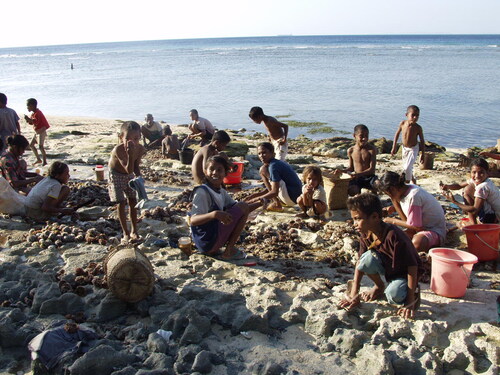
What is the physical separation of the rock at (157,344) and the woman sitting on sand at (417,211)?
2.74 metres

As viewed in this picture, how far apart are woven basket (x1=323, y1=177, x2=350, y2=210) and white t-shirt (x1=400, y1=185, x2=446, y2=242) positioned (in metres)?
2.11

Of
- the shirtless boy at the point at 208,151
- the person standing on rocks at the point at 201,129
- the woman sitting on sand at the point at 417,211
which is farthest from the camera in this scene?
the person standing on rocks at the point at 201,129

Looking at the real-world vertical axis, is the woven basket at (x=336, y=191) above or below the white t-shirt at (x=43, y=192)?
below

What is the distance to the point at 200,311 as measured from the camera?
398cm

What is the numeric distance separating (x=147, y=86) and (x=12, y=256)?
91.4ft

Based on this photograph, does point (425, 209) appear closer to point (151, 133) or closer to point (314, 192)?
point (314, 192)

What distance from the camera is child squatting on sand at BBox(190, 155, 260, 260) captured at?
5004 millimetres

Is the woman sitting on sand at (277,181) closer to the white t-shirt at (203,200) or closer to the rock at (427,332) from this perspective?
the white t-shirt at (203,200)

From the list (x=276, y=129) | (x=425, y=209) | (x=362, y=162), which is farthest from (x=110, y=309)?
(x=276, y=129)

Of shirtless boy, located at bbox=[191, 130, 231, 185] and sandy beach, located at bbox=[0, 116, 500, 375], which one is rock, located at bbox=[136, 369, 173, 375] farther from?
shirtless boy, located at bbox=[191, 130, 231, 185]

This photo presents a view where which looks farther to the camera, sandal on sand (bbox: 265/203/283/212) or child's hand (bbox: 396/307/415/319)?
sandal on sand (bbox: 265/203/283/212)

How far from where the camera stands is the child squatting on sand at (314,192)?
671 centimetres

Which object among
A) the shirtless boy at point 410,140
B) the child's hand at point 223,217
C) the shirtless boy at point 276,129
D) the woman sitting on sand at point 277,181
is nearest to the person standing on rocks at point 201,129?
the shirtless boy at point 276,129

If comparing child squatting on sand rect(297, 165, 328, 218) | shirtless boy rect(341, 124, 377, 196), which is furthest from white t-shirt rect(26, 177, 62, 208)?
shirtless boy rect(341, 124, 377, 196)
